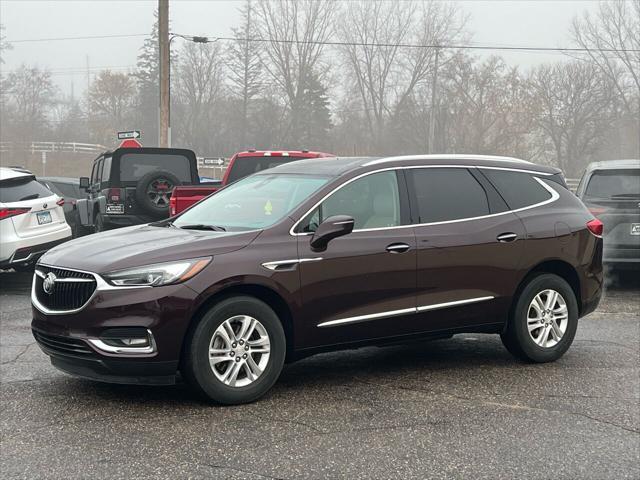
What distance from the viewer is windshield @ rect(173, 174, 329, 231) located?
17.9 ft

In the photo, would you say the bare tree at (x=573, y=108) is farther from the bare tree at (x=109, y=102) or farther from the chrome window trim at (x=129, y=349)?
the chrome window trim at (x=129, y=349)

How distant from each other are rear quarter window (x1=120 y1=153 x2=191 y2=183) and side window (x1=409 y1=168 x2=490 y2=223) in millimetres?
8888

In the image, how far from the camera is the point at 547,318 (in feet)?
20.8

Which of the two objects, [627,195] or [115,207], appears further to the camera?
[115,207]

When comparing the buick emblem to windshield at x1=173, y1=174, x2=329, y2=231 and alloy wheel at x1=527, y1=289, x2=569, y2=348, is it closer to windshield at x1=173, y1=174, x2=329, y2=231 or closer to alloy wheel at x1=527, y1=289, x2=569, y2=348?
windshield at x1=173, y1=174, x2=329, y2=231

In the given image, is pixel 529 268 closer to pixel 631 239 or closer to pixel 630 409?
pixel 630 409

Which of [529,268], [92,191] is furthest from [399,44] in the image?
[529,268]

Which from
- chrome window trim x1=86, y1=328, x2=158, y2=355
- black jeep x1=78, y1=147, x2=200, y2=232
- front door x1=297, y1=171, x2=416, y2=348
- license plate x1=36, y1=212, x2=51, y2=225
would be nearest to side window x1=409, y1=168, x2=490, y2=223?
front door x1=297, y1=171, x2=416, y2=348

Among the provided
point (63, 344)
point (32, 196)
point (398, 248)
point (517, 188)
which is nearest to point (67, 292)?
point (63, 344)

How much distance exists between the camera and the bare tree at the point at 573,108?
155 feet

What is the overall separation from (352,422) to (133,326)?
1.45 m

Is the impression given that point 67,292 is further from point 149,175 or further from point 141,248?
point 149,175

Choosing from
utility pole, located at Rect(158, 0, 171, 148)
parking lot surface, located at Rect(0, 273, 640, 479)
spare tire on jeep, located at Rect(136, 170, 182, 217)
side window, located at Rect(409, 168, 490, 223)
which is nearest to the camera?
parking lot surface, located at Rect(0, 273, 640, 479)

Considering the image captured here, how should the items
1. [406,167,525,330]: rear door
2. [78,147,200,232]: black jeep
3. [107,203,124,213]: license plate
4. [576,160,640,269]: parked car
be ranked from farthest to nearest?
Result: [107,203,124,213]: license plate, [78,147,200,232]: black jeep, [576,160,640,269]: parked car, [406,167,525,330]: rear door
